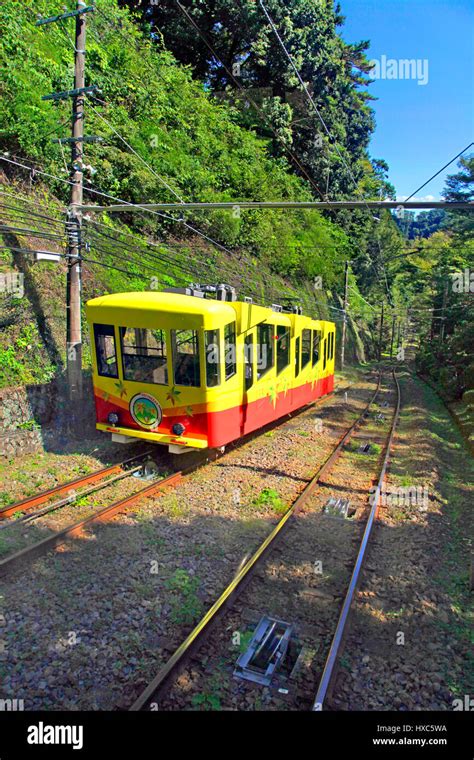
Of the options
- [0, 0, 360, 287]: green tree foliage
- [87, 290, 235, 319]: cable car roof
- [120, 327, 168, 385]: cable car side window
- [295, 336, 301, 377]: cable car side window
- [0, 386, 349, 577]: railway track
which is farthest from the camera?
[0, 0, 360, 287]: green tree foliage

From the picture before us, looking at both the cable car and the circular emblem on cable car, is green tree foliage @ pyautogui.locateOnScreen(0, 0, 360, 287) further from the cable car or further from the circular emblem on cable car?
the circular emblem on cable car

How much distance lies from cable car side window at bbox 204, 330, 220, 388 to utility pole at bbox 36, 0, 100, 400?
12.6 feet

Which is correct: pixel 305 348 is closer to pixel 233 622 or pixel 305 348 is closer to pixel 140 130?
pixel 233 622

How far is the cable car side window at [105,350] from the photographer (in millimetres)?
9664

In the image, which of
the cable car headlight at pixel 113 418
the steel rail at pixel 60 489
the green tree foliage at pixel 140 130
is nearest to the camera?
the steel rail at pixel 60 489

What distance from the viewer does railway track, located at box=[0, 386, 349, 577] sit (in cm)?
609

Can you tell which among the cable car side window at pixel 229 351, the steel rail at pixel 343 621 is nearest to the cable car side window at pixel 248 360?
the cable car side window at pixel 229 351

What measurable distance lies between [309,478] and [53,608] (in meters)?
6.15

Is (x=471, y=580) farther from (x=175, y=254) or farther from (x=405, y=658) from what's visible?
(x=175, y=254)

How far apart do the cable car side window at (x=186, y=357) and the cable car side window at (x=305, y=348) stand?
6.17m

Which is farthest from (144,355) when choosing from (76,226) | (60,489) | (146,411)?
(76,226)

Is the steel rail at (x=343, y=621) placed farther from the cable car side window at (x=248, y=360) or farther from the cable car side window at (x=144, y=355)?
Answer: the cable car side window at (x=144, y=355)

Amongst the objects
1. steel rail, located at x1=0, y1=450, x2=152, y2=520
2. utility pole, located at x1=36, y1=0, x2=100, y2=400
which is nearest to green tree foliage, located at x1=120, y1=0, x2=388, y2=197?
utility pole, located at x1=36, y1=0, x2=100, y2=400

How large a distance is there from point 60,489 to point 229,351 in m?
4.11
